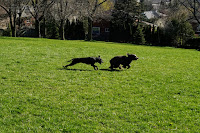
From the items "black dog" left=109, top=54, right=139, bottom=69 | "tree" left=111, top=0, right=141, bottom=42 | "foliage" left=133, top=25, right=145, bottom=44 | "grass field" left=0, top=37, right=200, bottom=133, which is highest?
"tree" left=111, top=0, right=141, bottom=42

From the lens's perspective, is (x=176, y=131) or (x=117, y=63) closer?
(x=176, y=131)

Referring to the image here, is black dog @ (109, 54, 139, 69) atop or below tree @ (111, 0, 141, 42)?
below

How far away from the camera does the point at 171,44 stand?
54156 millimetres

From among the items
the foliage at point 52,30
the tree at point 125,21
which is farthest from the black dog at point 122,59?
the foliage at point 52,30

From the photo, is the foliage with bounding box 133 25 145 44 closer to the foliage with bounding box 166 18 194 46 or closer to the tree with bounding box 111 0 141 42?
the tree with bounding box 111 0 141 42

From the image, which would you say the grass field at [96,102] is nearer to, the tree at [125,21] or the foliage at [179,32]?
the foliage at [179,32]

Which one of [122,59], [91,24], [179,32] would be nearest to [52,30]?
[91,24]

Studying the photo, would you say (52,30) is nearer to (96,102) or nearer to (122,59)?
(122,59)

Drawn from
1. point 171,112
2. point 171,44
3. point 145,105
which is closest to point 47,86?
point 145,105

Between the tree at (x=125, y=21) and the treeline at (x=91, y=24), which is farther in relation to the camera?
the tree at (x=125, y=21)

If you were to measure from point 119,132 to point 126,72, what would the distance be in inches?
328

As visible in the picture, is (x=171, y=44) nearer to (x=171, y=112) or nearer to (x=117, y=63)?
(x=117, y=63)

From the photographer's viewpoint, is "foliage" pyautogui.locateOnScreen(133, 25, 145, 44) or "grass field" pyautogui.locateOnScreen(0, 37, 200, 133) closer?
"grass field" pyautogui.locateOnScreen(0, 37, 200, 133)

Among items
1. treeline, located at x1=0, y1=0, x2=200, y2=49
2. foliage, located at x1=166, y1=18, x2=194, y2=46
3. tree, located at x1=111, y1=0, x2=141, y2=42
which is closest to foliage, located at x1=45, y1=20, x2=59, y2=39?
treeline, located at x1=0, y1=0, x2=200, y2=49
